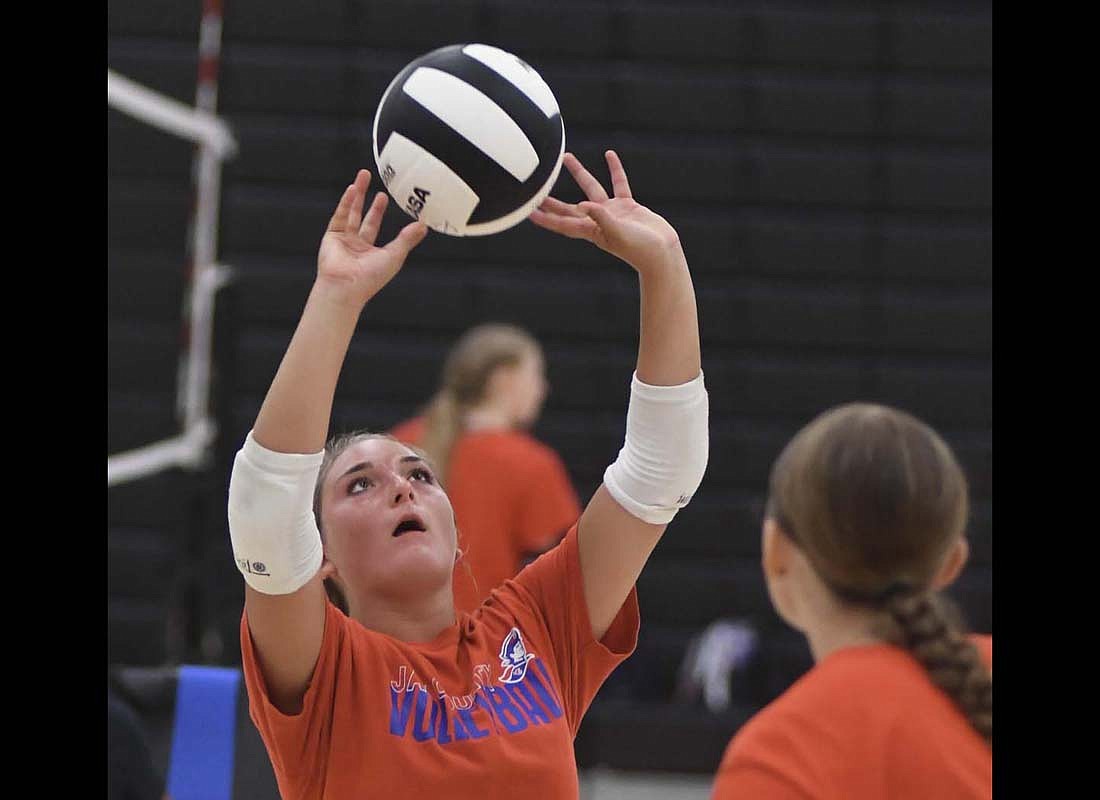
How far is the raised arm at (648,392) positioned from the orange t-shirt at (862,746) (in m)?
0.61

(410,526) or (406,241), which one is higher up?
(406,241)

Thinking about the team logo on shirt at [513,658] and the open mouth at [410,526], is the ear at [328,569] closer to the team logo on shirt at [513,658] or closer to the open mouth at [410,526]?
the open mouth at [410,526]

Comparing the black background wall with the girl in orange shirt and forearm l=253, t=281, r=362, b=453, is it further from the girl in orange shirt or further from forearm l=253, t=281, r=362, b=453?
forearm l=253, t=281, r=362, b=453

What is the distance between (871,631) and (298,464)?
0.72 meters

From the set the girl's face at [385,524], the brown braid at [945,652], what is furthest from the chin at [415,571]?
the brown braid at [945,652]

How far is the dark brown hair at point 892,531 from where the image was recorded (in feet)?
5.27

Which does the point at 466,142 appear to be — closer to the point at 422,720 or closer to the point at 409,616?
the point at 409,616

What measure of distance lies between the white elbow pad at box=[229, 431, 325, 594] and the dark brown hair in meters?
0.62

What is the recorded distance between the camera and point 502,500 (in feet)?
16.7

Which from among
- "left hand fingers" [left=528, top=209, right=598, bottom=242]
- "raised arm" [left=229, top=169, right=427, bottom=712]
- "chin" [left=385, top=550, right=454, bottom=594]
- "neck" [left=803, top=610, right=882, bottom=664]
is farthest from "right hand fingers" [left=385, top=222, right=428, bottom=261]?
"neck" [left=803, top=610, right=882, bottom=664]

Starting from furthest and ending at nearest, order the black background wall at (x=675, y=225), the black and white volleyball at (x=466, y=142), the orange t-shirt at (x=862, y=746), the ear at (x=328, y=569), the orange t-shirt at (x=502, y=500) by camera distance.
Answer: the black background wall at (x=675, y=225)
the orange t-shirt at (x=502, y=500)
the ear at (x=328, y=569)
the black and white volleyball at (x=466, y=142)
the orange t-shirt at (x=862, y=746)

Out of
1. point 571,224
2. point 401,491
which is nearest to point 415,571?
point 401,491

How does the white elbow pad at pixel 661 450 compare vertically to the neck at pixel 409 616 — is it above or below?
above

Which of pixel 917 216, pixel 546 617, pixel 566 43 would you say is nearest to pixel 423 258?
pixel 566 43
